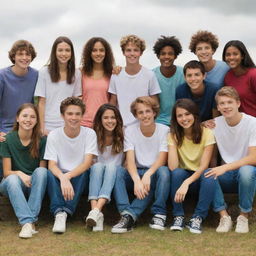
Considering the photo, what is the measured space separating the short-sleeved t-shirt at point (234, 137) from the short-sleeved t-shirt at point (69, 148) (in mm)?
1618

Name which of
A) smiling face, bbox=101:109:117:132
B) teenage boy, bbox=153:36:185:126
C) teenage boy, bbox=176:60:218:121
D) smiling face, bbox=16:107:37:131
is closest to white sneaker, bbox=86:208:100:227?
smiling face, bbox=101:109:117:132

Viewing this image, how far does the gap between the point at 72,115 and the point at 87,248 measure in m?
1.75

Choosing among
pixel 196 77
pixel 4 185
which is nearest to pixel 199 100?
pixel 196 77

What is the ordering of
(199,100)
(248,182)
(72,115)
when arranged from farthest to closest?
(199,100), (72,115), (248,182)

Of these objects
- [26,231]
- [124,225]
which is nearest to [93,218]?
[124,225]

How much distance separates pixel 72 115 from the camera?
5.76m

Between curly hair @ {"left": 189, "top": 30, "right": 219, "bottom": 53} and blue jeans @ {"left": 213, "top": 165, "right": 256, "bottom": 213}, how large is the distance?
2143 mm

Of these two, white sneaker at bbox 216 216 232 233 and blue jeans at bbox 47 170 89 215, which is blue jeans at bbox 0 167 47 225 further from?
white sneaker at bbox 216 216 232 233

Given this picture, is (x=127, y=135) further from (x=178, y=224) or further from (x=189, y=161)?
(x=178, y=224)

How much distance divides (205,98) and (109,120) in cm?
139

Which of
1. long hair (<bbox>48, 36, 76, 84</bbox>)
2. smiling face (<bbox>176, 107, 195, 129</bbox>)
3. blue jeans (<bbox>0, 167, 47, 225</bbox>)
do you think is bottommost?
blue jeans (<bbox>0, 167, 47, 225</bbox>)

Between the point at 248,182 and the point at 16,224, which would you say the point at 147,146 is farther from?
the point at 16,224

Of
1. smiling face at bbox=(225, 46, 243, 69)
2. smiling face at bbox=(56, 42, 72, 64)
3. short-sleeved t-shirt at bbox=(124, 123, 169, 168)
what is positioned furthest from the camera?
smiling face at bbox=(56, 42, 72, 64)

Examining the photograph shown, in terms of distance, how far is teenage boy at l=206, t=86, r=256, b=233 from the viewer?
17.8 feet
